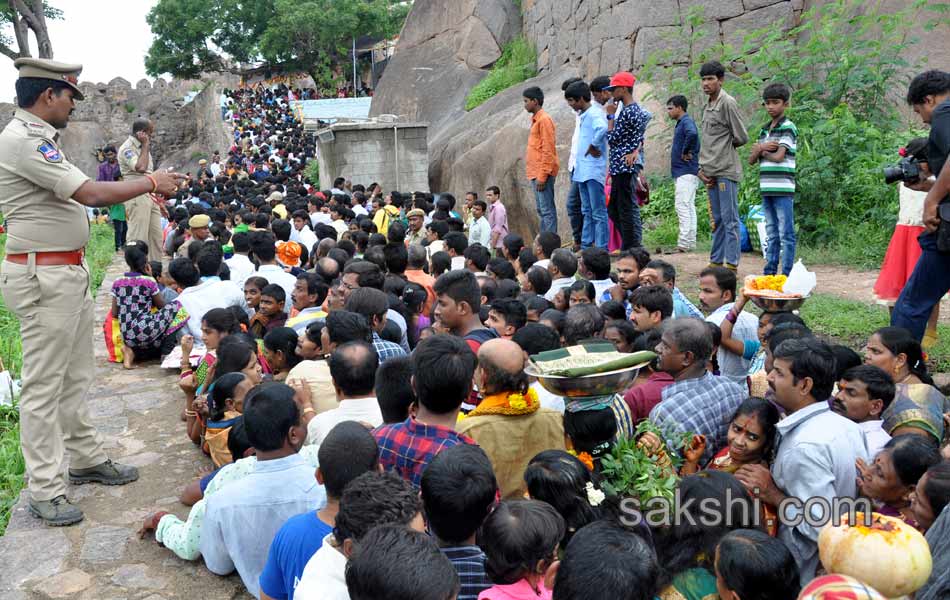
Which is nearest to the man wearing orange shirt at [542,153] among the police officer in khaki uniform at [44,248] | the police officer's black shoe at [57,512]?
the police officer in khaki uniform at [44,248]

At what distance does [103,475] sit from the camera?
447 centimetres

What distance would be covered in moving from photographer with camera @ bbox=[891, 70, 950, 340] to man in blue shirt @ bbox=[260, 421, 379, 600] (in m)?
3.08

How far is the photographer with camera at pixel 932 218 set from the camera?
4.01m

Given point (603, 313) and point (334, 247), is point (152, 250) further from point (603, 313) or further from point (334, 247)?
point (603, 313)

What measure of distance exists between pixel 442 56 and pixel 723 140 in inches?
541

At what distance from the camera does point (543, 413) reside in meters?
3.40

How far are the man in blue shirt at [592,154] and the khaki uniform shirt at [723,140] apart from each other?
3.55 ft

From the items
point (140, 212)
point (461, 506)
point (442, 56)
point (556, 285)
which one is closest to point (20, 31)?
point (442, 56)

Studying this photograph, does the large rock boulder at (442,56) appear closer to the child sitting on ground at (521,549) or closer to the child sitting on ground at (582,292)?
the child sitting on ground at (582,292)

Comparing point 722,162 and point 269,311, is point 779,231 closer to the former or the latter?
point 722,162

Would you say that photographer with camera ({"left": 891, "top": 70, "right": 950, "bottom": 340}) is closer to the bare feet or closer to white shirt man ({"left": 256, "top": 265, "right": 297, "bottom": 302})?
white shirt man ({"left": 256, "top": 265, "right": 297, "bottom": 302})

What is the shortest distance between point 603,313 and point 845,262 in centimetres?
396

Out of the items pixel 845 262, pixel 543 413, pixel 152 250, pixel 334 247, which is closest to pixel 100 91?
pixel 152 250

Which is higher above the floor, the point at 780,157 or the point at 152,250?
the point at 780,157
